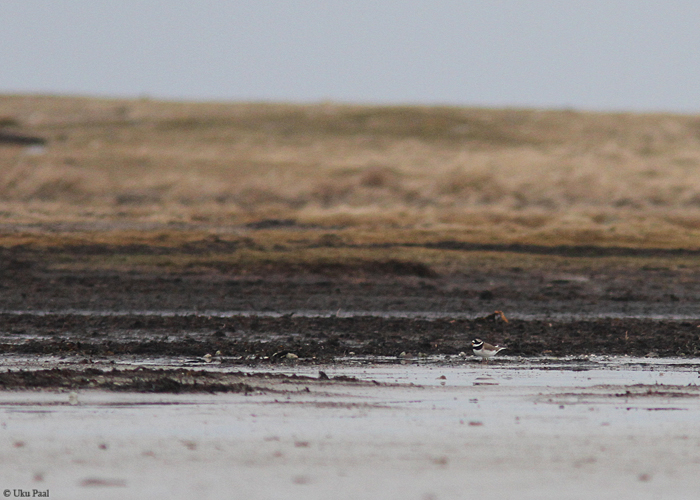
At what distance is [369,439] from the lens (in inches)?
284

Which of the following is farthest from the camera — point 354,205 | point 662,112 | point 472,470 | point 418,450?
point 662,112

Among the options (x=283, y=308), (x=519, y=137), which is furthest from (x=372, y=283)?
(x=519, y=137)

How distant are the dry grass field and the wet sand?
15766 millimetres

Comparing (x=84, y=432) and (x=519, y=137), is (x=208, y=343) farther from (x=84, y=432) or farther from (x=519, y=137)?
(x=519, y=137)

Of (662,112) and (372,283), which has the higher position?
(662,112)

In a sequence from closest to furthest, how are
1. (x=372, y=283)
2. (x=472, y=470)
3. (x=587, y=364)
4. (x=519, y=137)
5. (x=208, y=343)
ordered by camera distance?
(x=472, y=470) < (x=587, y=364) < (x=208, y=343) < (x=372, y=283) < (x=519, y=137)

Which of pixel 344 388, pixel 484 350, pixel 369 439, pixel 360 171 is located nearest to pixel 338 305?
pixel 484 350

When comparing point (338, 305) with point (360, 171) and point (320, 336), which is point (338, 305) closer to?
point (320, 336)

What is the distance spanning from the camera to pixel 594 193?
37.1 m

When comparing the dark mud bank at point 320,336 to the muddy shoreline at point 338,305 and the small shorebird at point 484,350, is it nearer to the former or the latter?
the muddy shoreline at point 338,305

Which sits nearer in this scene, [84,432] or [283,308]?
[84,432]

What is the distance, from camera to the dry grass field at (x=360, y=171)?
1097 inches

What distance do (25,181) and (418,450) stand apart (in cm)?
3177

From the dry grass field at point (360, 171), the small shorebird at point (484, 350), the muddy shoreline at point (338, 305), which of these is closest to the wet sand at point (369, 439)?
the small shorebird at point (484, 350)
